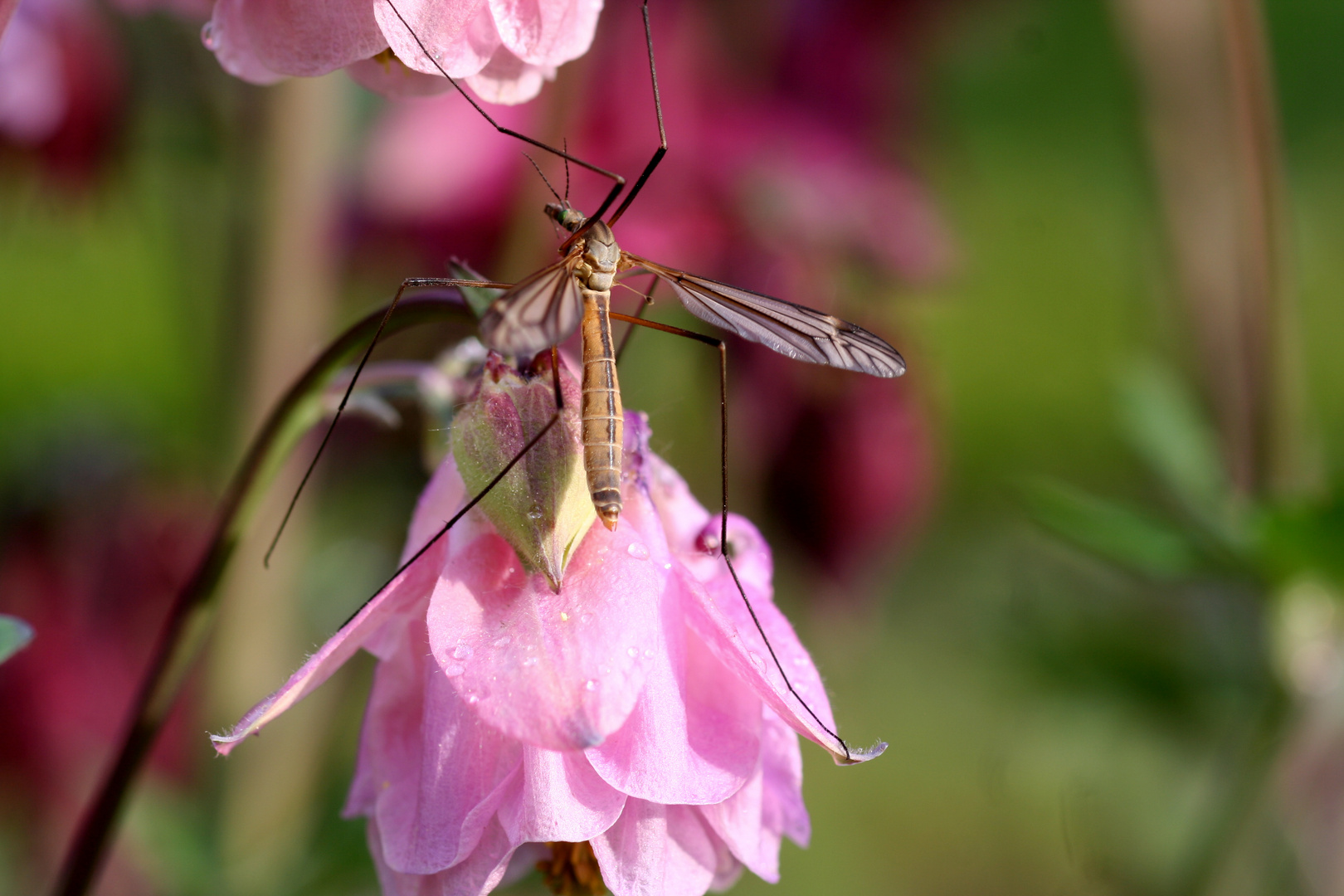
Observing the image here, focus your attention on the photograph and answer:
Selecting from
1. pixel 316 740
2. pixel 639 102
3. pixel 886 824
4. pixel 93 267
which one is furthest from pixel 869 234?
pixel 93 267

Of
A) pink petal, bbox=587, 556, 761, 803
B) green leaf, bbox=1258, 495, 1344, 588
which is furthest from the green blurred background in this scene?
pink petal, bbox=587, 556, 761, 803

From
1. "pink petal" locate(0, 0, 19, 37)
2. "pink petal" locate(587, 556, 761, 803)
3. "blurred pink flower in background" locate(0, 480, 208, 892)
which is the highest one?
"pink petal" locate(0, 0, 19, 37)

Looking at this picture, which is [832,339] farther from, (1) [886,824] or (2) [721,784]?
(1) [886,824]

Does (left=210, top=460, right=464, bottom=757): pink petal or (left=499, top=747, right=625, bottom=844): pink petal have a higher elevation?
Result: (left=210, top=460, right=464, bottom=757): pink petal

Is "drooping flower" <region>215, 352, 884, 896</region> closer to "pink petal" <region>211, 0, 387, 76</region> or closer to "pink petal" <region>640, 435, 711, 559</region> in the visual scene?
"pink petal" <region>640, 435, 711, 559</region>

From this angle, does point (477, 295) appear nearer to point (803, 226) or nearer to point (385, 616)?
point (385, 616)

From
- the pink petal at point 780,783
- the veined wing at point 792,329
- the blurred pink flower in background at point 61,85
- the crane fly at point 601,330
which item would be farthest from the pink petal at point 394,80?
the blurred pink flower in background at point 61,85

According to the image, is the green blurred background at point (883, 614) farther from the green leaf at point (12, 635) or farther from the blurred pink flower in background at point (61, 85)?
the green leaf at point (12, 635)
